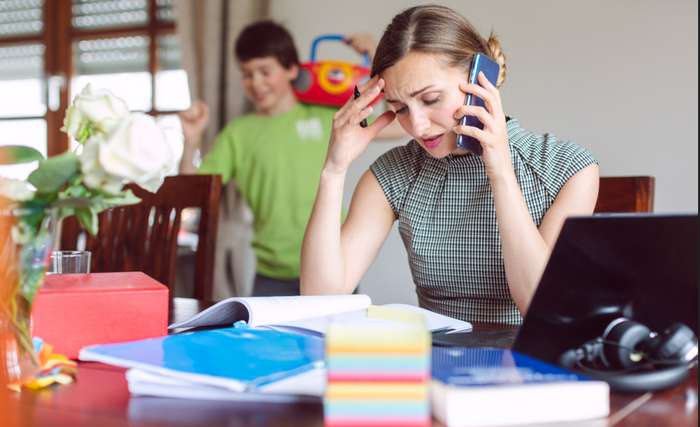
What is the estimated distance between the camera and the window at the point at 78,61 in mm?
3854

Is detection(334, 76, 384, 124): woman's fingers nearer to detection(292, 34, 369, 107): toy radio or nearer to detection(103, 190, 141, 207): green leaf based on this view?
detection(103, 190, 141, 207): green leaf

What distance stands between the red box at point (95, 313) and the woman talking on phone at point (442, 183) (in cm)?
53

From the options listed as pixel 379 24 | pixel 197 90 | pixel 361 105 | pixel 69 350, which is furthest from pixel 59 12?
pixel 69 350

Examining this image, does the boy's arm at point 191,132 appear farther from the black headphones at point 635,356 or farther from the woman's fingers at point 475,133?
the black headphones at point 635,356

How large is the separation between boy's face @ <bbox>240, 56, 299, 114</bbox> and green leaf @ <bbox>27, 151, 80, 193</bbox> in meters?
2.04

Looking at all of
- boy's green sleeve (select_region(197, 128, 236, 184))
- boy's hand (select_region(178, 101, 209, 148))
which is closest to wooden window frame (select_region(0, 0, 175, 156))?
boy's hand (select_region(178, 101, 209, 148))

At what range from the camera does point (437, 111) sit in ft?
4.49

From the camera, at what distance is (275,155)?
2.76 meters

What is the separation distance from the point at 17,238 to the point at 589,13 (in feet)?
7.44

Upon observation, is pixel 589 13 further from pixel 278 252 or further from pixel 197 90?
pixel 197 90

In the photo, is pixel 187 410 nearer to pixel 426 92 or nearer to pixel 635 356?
pixel 635 356

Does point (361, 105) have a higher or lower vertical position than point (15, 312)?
higher

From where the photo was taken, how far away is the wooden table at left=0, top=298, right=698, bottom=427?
649 mm

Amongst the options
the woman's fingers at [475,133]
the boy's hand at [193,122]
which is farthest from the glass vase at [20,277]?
the boy's hand at [193,122]
